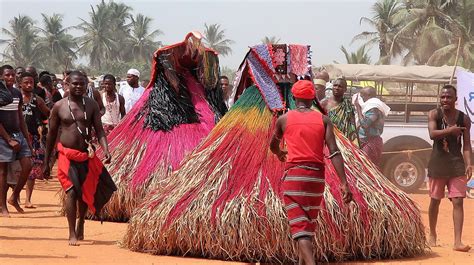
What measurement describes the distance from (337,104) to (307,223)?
3825 mm

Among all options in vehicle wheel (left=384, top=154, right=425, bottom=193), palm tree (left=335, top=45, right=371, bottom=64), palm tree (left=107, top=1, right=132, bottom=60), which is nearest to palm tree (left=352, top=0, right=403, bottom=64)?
palm tree (left=335, top=45, right=371, bottom=64)

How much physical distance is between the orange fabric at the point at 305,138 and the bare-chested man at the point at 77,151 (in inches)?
98.7

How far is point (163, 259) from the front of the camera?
24.8 ft

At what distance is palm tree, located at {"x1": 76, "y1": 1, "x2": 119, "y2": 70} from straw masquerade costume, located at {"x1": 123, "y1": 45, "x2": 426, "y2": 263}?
76416 mm

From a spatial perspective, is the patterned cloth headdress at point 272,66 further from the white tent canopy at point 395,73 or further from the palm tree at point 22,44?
the palm tree at point 22,44

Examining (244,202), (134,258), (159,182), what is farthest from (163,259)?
(159,182)

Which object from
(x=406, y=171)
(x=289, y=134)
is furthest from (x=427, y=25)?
(x=289, y=134)

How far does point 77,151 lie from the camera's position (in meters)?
8.43

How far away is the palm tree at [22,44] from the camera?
84438 mm

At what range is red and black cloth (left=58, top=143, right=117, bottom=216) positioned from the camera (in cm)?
842

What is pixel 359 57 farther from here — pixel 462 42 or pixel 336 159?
pixel 336 159

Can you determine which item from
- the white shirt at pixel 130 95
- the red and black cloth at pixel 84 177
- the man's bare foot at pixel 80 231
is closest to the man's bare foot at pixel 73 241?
the man's bare foot at pixel 80 231

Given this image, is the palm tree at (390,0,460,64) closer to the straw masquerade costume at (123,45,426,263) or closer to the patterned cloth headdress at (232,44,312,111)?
the patterned cloth headdress at (232,44,312,111)

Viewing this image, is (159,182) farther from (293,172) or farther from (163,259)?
(293,172)
